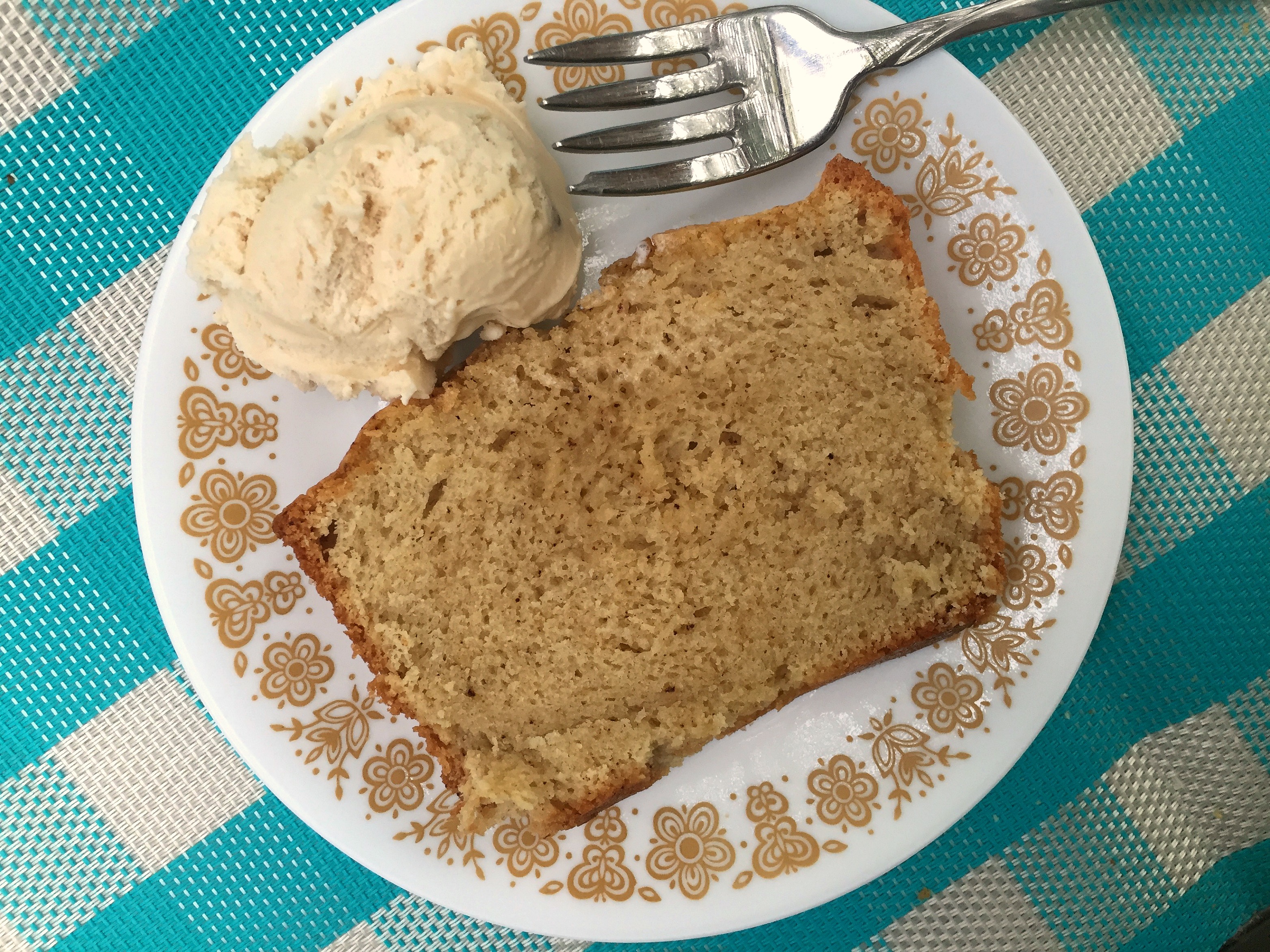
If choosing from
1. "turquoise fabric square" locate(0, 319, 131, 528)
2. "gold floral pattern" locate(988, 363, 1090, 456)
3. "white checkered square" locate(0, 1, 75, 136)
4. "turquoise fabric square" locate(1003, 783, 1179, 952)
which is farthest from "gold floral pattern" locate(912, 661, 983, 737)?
"white checkered square" locate(0, 1, 75, 136)

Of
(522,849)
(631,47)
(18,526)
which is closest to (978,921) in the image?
(522,849)

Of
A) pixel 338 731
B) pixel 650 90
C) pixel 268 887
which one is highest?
pixel 650 90

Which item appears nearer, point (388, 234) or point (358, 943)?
point (388, 234)

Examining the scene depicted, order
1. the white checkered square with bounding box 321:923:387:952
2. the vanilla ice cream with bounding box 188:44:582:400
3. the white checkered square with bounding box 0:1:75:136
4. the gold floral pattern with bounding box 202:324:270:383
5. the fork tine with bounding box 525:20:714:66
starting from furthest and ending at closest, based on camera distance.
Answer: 1. the white checkered square with bounding box 321:923:387:952
2. the white checkered square with bounding box 0:1:75:136
3. the gold floral pattern with bounding box 202:324:270:383
4. the fork tine with bounding box 525:20:714:66
5. the vanilla ice cream with bounding box 188:44:582:400

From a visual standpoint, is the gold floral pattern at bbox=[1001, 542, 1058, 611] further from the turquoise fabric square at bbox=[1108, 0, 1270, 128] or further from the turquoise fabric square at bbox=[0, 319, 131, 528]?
the turquoise fabric square at bbox=[0, 319, 131, 528]

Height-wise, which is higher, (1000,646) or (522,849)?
(522,849)

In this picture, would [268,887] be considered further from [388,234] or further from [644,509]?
[388,234]

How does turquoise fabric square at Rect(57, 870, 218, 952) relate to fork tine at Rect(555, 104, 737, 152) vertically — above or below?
below
